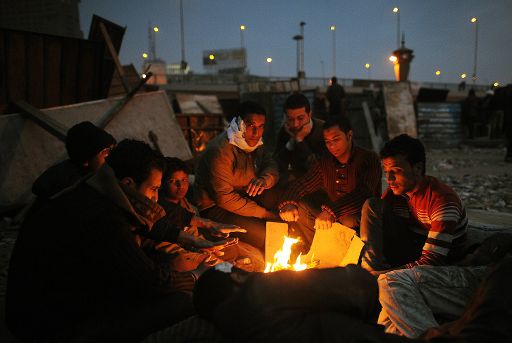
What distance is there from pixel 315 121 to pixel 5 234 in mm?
4629

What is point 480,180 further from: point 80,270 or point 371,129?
point 80,270

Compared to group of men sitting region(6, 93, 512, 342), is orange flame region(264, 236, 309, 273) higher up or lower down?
lower down

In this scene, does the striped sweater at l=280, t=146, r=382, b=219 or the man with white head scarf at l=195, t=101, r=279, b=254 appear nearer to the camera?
the striped sweater at l=280, t=146, r=382, b=219

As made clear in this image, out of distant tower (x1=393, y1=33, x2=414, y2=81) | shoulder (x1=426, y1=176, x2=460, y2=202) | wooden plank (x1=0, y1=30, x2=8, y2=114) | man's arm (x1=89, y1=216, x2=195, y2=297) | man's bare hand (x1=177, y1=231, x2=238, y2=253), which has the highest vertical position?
distant tower (x1=393, y1=33, x2=414, y2=81)

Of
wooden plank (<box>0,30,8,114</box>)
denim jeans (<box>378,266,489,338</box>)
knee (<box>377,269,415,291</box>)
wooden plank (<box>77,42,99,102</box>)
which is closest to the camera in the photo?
denim jeans (<box>378,266,489,338</box>)

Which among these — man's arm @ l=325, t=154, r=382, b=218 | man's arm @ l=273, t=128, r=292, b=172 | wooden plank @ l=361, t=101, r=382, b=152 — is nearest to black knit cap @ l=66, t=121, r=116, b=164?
man's arm @ l=325, t=154, r=382, b=218

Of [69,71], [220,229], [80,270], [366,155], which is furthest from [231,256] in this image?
[69,71]

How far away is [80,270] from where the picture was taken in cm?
202

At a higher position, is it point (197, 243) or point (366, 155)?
point (366, 155)

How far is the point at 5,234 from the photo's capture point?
16.0ft

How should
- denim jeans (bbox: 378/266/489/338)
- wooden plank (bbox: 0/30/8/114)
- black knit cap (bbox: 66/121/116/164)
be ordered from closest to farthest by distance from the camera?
denim jeans (bbox: 378/266/489/338), black knit cap (bbox: 66/121/116/164), wooden plank (bbox: 0/30/8/114)

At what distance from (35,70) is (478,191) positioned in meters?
8.34

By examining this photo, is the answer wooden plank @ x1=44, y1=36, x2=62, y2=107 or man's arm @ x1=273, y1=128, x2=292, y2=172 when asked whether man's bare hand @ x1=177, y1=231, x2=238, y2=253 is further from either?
wooden plank @ x1=44, y1=36, x2=62, y2=107

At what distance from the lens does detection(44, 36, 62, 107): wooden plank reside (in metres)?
6.32
